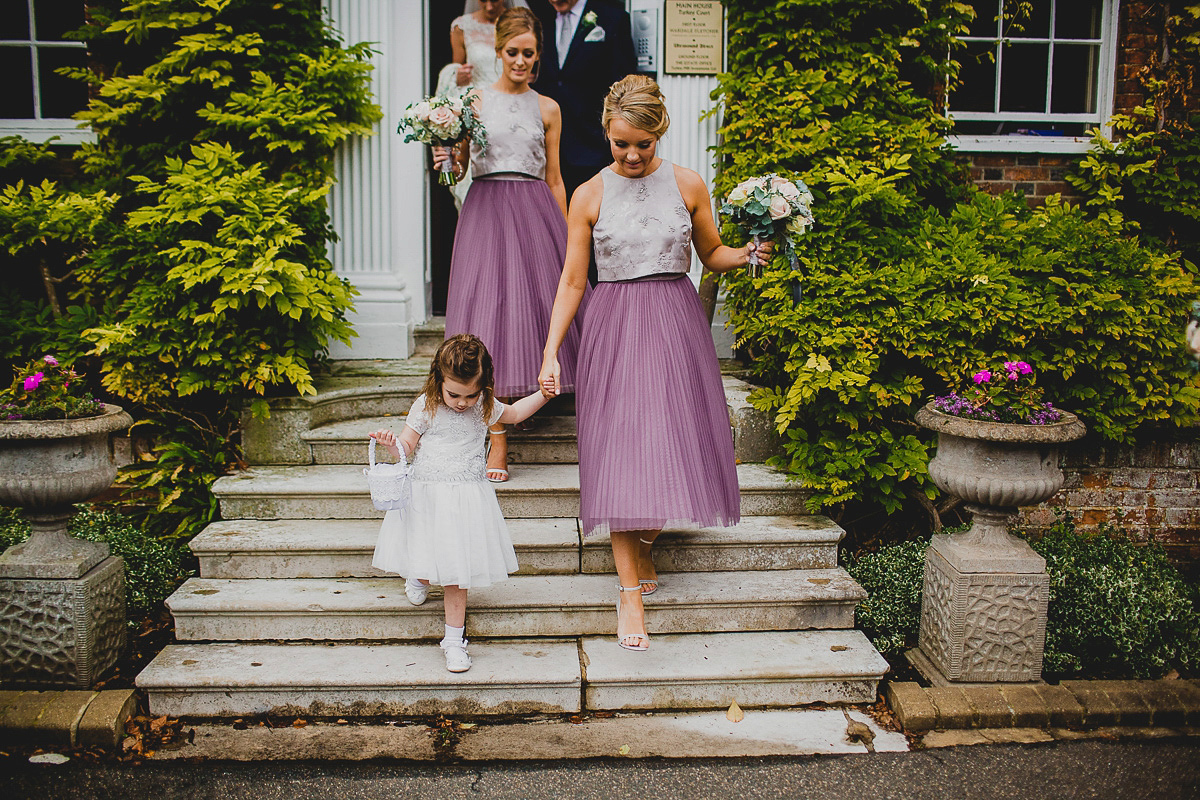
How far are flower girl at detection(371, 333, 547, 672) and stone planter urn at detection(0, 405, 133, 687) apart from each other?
1.17 metres

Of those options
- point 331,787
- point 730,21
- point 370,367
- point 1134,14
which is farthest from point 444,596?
point 1134,14

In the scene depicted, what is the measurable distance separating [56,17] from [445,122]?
3.73 metres

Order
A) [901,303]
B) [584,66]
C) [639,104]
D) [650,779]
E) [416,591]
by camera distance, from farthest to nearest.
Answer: [584,66], [901,303], [416,591], [639,104], [650,779]

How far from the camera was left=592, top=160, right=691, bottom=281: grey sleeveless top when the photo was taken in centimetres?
345

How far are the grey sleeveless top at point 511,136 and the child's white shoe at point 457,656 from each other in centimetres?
224

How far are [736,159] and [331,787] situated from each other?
3834 millimetres

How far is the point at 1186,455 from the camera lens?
487cm

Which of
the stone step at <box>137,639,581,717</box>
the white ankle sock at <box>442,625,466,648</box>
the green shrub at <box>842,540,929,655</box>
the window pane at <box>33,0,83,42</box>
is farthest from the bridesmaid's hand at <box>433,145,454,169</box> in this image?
the window pane at <box>33,0,83,42</box>

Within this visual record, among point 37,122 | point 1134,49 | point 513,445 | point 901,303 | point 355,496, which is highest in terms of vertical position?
point 1134,49

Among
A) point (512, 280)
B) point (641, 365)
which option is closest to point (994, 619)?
point (641, 365)

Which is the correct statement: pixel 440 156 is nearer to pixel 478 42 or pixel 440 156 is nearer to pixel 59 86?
pixel 478 42

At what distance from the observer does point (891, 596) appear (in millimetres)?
4016

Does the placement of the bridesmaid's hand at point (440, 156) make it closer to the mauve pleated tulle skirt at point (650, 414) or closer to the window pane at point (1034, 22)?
the mauve pleated tulle skirt at point (650, 414)

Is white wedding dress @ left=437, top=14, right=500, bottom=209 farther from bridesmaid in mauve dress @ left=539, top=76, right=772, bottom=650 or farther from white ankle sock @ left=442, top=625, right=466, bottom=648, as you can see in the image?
white ankle sock @ left=442, top=625, right=466, bottom=648
